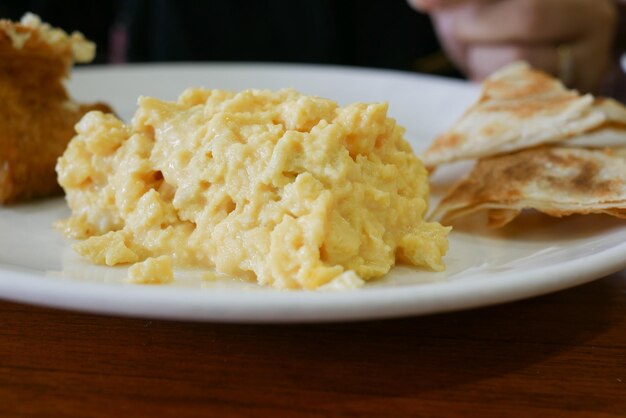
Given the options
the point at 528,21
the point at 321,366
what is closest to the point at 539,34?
the point at 528,21

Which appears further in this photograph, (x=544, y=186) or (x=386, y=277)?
(x=544, y=186)

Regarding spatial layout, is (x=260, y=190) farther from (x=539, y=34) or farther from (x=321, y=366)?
(x=539, y=34)

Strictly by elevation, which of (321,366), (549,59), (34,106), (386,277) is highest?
(549,59)

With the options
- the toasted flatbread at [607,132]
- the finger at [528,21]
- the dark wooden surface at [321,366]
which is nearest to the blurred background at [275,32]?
the finger at [528,21]

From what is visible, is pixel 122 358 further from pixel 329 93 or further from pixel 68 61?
pixel 329 93

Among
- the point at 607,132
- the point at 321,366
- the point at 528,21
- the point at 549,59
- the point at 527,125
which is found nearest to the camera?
the point at 321,366

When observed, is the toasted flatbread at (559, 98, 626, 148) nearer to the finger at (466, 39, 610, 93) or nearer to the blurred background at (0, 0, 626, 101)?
the finger at (466, 39, 610, 93)

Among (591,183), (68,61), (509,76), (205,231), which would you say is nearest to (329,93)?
(509,76)

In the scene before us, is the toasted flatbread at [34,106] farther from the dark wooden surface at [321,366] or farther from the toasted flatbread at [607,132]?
the toasted flatbread at [607,132]
